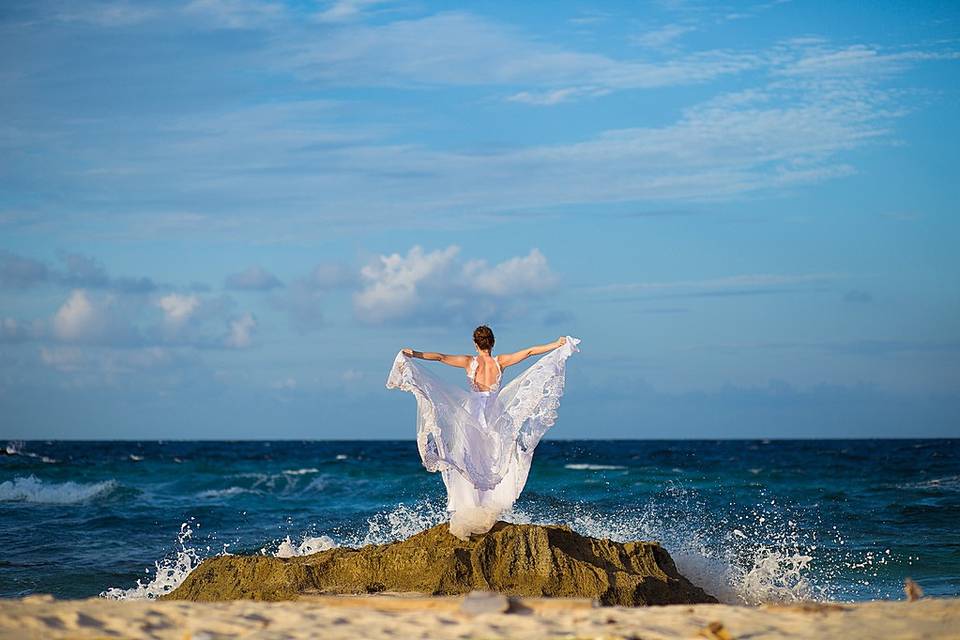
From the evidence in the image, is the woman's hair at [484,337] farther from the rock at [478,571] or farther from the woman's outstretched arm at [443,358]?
the rock at [478,571]

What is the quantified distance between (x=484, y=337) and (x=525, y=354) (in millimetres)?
495

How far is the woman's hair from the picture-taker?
10.5 m

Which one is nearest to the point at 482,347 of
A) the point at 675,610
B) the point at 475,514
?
the point at 475,514

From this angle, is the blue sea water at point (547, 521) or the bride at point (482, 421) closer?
the bride at point (482, 421)

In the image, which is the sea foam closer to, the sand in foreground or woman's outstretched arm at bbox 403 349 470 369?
woman's outstretched arm at bbox 403 349 470 369

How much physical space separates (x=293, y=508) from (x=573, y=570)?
1727 cm

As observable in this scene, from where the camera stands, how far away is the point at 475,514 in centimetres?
991

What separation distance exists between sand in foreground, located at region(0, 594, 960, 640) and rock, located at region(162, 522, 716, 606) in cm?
141

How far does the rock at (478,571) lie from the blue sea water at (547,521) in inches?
79.4

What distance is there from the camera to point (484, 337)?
10.5m

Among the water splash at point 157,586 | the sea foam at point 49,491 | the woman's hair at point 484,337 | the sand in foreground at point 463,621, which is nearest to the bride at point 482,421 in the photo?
the woman's hair at point 484,337

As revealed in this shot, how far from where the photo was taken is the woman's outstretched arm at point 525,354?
34.7 ft

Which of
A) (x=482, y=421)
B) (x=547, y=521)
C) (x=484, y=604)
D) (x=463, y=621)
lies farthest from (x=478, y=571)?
(x=547, y=521)

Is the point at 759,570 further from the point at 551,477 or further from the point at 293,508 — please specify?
the point at 551,477
